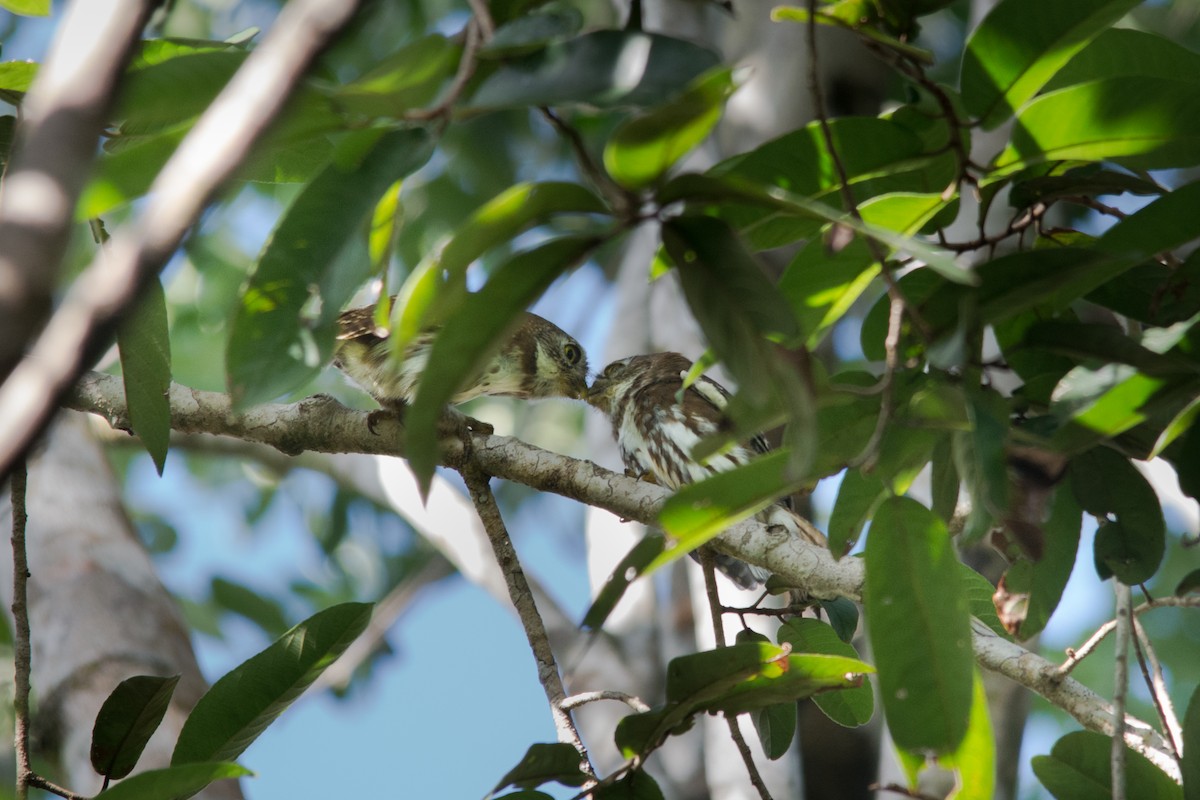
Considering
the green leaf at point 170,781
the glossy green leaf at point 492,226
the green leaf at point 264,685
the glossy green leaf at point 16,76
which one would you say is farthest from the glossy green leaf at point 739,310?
the glossy green leaf at point 16,76

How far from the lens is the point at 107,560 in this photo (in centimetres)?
438

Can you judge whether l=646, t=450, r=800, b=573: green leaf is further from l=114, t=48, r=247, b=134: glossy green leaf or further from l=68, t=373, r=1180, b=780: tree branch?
l=68, t=373, r=1180, b=780: tree branch

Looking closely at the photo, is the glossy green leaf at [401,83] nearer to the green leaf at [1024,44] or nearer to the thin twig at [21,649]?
the green leaf at [1024,44]

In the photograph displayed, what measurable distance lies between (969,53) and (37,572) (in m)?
3.95

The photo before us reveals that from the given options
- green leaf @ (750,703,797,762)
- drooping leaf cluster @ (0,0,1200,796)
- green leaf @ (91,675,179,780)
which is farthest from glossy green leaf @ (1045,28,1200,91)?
green leaf @ (91,675,179,780)

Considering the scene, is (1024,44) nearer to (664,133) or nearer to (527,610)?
(664,133)

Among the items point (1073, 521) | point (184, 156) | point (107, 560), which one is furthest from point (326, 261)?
point (107, 560)

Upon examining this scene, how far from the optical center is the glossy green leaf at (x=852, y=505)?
196cm

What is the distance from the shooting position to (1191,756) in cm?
181

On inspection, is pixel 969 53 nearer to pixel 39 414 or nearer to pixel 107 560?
pixel 39 414

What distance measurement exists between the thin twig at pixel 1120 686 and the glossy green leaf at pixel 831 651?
24.2 inches

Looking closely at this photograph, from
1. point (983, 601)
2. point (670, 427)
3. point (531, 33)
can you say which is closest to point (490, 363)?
point (670, 427)

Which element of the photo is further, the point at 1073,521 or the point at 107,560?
the point at 107,560

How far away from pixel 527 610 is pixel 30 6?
1.53 m
